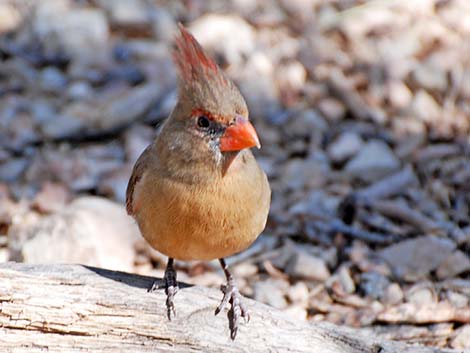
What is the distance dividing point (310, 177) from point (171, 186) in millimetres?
2088

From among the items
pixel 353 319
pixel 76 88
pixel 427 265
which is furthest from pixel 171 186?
pixel 76 88

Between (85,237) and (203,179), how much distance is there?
1373 millimetres

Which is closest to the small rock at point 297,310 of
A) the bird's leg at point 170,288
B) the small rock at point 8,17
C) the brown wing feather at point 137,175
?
the bird's leg at point 170,288

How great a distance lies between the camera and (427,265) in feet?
15.3

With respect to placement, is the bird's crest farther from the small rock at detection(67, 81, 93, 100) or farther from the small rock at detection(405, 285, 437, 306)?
the small rock at detection(67, 81, 93, 100)

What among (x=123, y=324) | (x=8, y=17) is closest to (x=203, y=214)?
(x=123, y=324)

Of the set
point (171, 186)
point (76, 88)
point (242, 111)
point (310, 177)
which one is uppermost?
point (76, 88)

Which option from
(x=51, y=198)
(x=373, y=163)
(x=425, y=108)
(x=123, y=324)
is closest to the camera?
(x=123, y=324)

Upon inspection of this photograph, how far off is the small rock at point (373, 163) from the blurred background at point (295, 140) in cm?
1

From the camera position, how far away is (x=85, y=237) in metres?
4.65

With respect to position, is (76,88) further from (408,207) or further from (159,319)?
(159,319)

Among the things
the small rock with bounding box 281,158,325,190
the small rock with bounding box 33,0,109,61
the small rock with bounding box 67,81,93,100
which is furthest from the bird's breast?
the small rock with bounding box 33,0,109,61

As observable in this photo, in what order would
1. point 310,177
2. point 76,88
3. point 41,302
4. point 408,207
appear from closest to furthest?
1. point 41,302
2. point 408,207
3. point 310,177
4. point 76,88

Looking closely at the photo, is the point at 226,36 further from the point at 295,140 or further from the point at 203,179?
the point at 203,179
